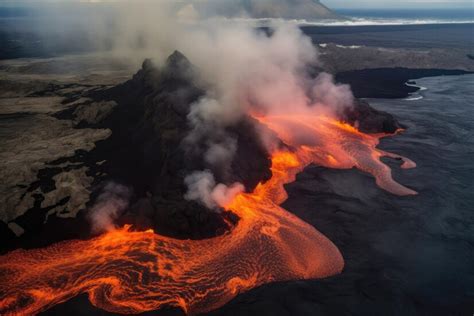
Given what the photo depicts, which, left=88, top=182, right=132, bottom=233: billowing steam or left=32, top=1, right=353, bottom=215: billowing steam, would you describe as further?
left=32, top=1, right=353, bottom=215: billowing steam

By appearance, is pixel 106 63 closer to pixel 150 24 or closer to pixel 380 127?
pixel 150 24

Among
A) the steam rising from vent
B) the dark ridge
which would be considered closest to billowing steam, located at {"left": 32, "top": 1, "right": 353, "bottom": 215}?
the steam rising from vent

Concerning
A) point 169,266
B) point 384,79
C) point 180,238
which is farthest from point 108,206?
point 384,79

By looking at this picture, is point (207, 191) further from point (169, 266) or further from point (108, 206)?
point (108, 206)

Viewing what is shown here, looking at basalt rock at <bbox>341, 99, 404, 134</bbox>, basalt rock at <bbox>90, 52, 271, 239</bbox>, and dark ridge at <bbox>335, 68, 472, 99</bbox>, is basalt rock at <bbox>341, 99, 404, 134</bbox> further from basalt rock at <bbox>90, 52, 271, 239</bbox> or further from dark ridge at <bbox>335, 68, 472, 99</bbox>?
dark ridge at <bbox>335, 68, 472, 99</bbox>

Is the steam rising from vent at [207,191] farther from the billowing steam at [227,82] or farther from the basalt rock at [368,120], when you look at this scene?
the basalt rock at [368,120]
